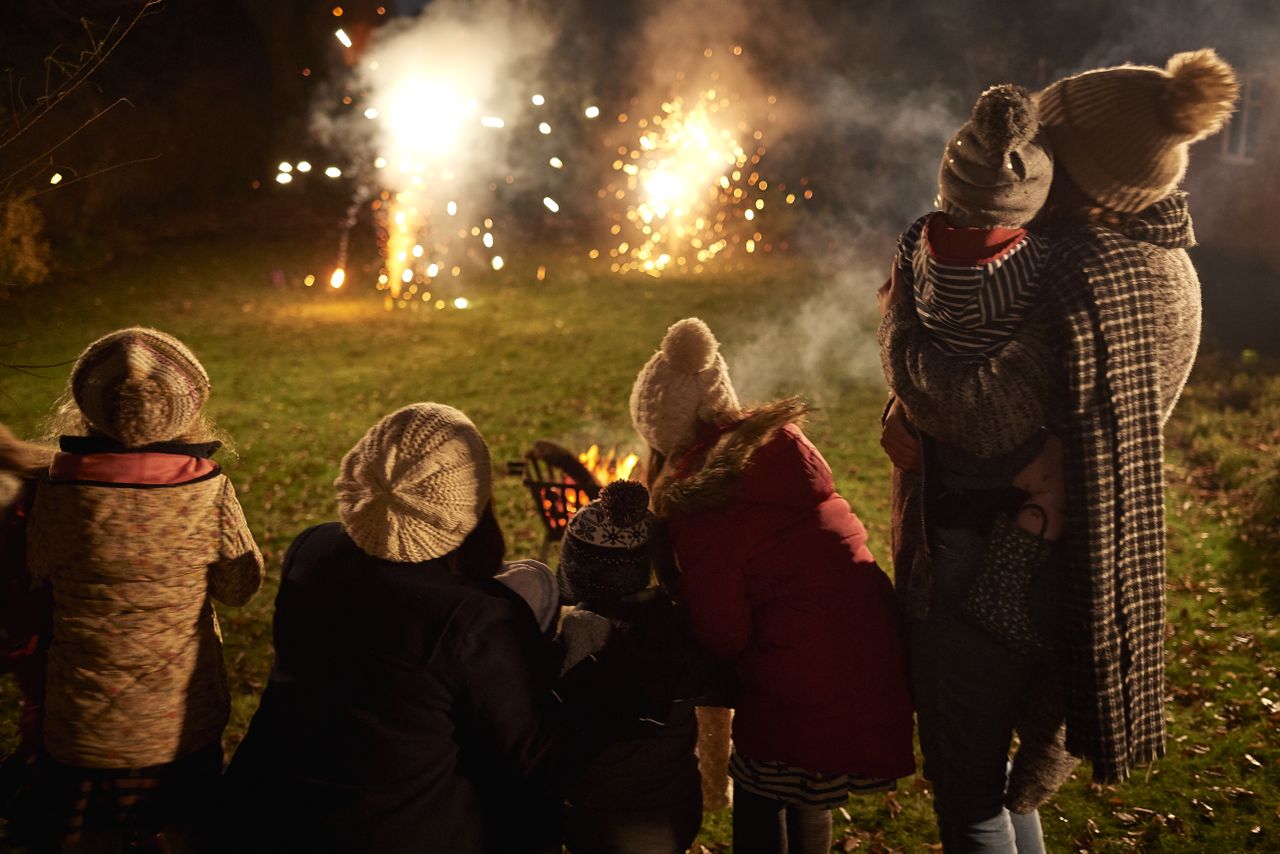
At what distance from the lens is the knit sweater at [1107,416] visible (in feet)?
8.01

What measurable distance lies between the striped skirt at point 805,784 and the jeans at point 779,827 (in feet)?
0.19

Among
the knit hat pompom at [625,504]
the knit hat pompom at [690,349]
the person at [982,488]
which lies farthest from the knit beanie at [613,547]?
the person at [982,488]

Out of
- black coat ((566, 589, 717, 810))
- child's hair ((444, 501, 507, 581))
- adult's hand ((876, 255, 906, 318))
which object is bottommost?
black coat ((566, 589, 717, 810))

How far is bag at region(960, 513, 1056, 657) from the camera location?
2.64 m

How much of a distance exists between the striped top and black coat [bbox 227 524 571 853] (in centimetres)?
146

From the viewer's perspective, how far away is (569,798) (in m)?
3.22

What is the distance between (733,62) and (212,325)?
1757cm

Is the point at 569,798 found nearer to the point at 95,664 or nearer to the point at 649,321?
the point at 95,664

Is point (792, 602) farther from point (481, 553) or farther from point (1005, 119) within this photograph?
point (1005, 119)

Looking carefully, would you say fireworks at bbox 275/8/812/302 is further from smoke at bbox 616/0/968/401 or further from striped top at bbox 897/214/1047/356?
striped top at bbox 897/214/1047/356

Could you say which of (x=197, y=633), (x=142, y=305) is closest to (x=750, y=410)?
(x=197, y=633)

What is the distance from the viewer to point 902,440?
291 centimetres

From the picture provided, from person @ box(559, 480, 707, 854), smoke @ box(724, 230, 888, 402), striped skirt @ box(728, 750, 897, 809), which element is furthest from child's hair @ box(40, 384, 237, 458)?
smoke @ box(724, 230, 888, 402)

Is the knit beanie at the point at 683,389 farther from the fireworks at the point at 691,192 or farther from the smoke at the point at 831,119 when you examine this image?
the smoke at the point at 831,119
